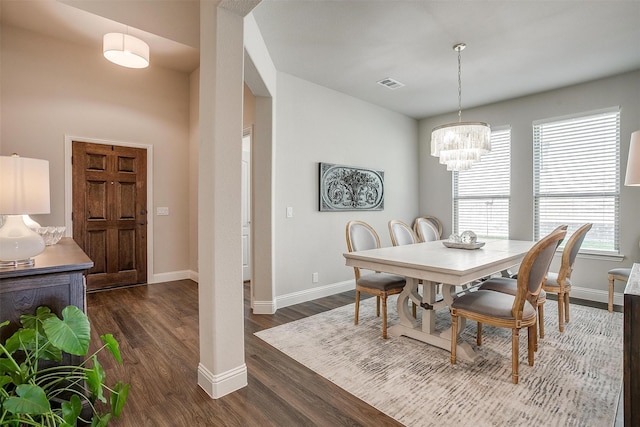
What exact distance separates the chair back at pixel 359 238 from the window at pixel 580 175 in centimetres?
250

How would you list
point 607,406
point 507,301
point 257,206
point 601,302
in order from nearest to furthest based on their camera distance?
1. point 607,406
2. point 507,301
3. point 257,206
4. point 601,302

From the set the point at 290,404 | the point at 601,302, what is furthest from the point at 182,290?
the point at 601,302

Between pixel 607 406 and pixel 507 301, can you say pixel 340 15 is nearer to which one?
pixel 507 301

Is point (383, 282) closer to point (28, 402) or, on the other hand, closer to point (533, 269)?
point (533, 269)

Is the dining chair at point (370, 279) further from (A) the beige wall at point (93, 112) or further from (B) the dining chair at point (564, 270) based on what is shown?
(A) the beige wall at point (93, 112)

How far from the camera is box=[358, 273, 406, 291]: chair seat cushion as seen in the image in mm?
2900

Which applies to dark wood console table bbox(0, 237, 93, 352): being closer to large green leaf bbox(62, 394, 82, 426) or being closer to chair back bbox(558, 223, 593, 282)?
large green leaf bbox(62, 394, 82, 426)

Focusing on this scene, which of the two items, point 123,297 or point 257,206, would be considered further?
point 123,297

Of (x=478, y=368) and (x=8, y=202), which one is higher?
(x=8, y=202)

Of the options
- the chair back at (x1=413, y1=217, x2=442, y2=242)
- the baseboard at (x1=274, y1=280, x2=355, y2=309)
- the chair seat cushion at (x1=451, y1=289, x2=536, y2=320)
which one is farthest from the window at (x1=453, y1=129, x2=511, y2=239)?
the chair seat cushion at (x1=451, y1=289, x2=536, y2=320)

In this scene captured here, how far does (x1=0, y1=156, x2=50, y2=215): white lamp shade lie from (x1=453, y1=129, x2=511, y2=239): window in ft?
16.0

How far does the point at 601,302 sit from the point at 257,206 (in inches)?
165

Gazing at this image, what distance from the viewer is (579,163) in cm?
401

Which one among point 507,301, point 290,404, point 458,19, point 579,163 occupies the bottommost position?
point 290,404
